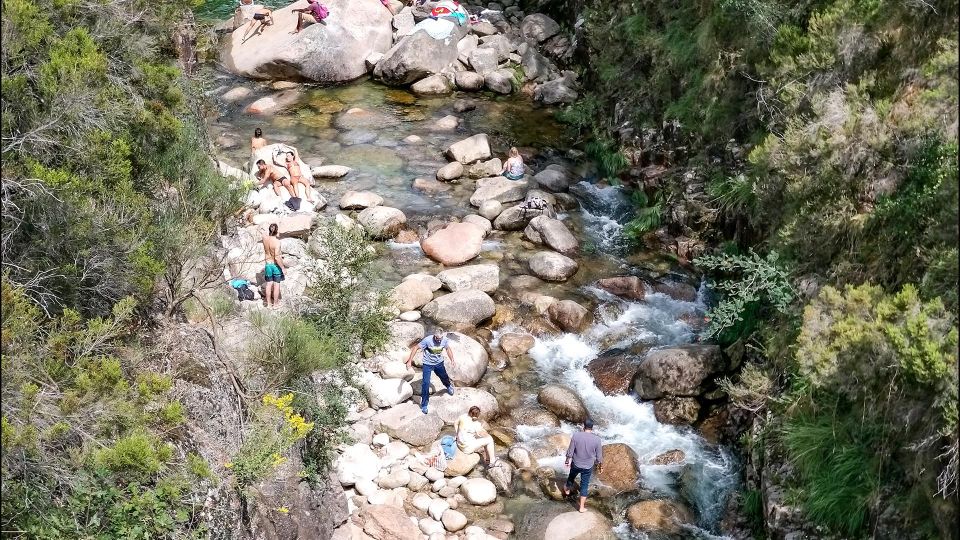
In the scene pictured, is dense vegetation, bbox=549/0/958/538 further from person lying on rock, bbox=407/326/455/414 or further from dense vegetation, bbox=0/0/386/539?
dense vegetation, bbox=0/0/386/539

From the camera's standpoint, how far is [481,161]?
1762 centimetres

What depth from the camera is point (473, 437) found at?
420 inches

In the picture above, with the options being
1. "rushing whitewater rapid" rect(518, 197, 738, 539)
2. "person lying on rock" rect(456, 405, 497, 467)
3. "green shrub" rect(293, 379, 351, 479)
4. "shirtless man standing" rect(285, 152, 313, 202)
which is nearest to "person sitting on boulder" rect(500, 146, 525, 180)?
"rushing whitewater rapid" rect(518, 197, 738, 539)

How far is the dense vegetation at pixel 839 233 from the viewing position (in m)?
7.28

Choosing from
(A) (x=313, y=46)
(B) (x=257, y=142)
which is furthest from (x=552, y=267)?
(A) (x=313, y=46)

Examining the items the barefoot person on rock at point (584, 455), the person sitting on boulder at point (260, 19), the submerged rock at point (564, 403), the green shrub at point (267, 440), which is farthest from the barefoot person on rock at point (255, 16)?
the barefoot person on rock at point (584, 455)

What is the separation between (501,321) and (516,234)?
2890 mm

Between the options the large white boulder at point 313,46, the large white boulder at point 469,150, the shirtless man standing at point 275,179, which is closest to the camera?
the shirtless man standing at point 275,179

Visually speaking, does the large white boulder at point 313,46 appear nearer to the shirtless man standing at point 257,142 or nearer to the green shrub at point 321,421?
the shirtless man standing at point 257,142

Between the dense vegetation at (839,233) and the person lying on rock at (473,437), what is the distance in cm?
334

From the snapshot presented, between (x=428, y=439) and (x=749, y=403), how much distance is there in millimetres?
4424

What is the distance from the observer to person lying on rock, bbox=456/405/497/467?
1052cm

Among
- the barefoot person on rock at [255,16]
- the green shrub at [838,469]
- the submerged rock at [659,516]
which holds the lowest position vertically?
the submerged rock at [659,516]

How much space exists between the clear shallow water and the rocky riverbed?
0.04m
